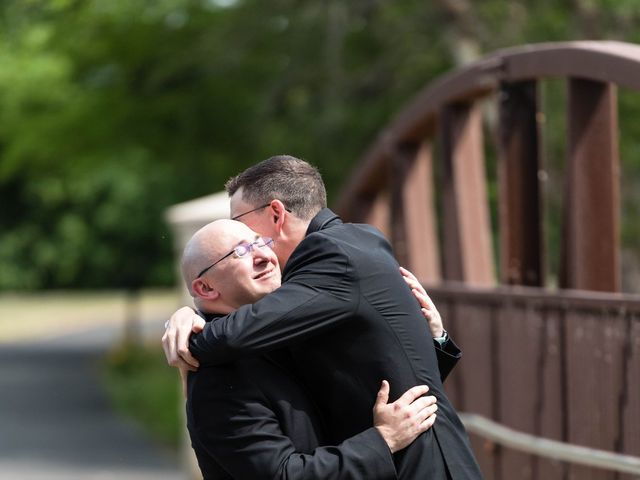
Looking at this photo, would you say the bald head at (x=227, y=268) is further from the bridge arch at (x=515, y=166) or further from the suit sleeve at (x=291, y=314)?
the bridge arch at (x=515, y=166)

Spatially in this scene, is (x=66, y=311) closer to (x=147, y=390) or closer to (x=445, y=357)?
(x=147, y=390)

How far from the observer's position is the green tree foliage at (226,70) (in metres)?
14.2

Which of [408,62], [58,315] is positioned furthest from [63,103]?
[58,315]

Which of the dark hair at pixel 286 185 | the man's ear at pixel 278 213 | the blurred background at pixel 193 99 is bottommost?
the man's ear at pixel 278 213

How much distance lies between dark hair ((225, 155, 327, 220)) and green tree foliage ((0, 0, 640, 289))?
881cm

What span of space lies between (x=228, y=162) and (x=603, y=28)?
6.53 m

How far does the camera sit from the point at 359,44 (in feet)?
55.6

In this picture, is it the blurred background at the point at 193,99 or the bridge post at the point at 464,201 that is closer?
the bridge post at the point at 464,201

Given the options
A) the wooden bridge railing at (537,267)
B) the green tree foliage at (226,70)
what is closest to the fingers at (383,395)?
the wooden bridge railing at (537,267)

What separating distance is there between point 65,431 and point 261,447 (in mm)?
13363

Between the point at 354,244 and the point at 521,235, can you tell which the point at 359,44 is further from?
the point at 354,244

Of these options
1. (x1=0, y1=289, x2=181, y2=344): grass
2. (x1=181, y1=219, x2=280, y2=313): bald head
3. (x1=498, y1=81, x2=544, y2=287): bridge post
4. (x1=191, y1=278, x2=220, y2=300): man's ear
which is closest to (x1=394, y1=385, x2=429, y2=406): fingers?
(x1=181, y1=219, x2=280, y2=313): bald head

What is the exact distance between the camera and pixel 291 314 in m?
3.38

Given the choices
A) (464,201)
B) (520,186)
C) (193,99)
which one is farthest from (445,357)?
(193,99)
